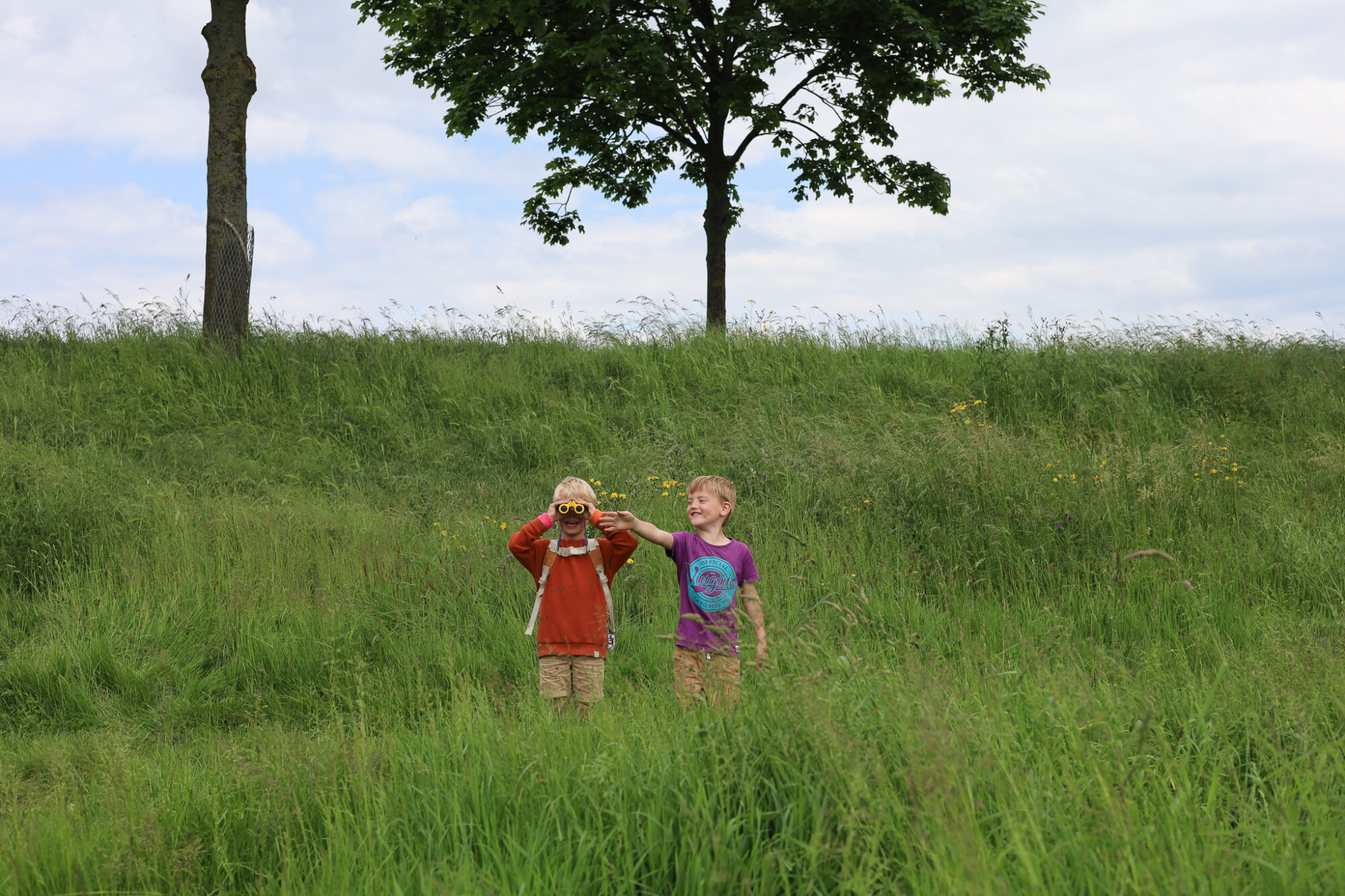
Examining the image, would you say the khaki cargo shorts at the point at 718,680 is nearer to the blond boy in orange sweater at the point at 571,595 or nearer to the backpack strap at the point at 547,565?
the blond boy in orange sweater at the point at 571,595

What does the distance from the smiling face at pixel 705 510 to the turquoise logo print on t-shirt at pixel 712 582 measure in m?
0.18

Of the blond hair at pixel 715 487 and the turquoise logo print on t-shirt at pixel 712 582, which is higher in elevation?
the blond hair at pixel 715 487

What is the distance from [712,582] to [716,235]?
12.4 m

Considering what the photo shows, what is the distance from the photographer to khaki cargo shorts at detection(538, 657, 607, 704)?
434cm

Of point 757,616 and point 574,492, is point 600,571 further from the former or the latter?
point 757,616

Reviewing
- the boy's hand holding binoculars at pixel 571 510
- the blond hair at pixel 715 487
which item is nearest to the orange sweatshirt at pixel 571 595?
the boy's hand holding binoculars at pixel 571 510

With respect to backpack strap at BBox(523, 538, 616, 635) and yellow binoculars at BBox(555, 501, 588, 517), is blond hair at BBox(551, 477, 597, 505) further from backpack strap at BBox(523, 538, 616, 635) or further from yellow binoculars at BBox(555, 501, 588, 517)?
backpack strap at BBox(523, 538, 616, 635)

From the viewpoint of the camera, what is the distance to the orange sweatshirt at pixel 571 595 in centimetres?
434

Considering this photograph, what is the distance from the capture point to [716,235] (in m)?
15.8

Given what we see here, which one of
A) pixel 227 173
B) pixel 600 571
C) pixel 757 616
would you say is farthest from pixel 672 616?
pixel 227 173

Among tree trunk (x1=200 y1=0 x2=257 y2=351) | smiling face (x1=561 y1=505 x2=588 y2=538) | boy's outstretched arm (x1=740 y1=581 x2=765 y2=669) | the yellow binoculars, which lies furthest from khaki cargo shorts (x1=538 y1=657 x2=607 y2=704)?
tree trunk (x1=200 y1=0 x2=257 y2=351)

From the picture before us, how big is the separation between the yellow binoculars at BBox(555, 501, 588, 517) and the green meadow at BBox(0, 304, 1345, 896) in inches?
36.2

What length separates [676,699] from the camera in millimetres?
3650

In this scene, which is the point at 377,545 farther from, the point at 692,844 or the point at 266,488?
the point at 692,844
